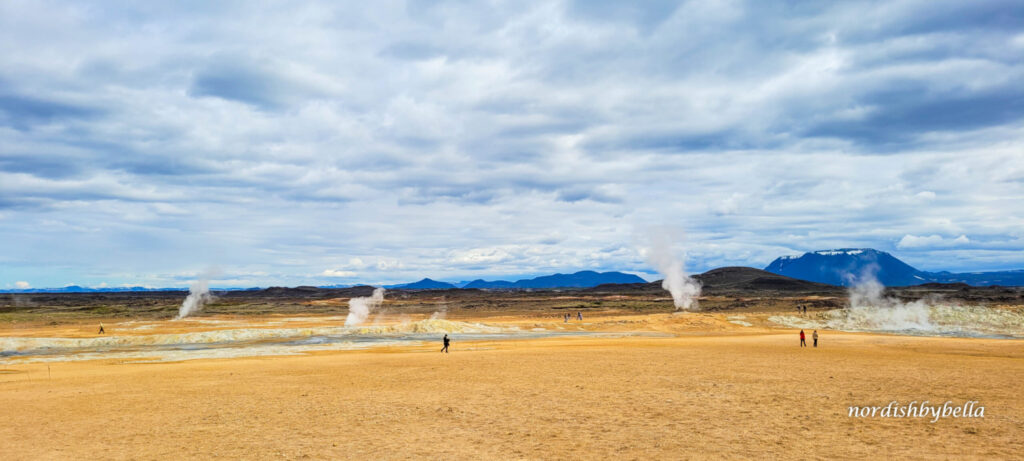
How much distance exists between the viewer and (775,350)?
39.1 metres

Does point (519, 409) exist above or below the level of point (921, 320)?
above

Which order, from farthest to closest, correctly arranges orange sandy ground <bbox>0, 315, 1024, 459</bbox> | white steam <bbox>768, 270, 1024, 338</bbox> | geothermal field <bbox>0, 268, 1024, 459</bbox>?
white steam <bbox>768, 270, 1024, 338</bbox> → geothermal field <bbox>0, 268, 1024, 459</bbox> → orange sandy ground <bbox>0, 315, 1024, 459</bbox>

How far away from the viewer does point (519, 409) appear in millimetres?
18891

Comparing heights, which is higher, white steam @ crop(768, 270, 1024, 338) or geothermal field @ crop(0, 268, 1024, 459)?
geothermal field @ crop(0, 268, 1024, 459)

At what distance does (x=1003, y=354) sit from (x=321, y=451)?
135 feet

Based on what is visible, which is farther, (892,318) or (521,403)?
(892,318)

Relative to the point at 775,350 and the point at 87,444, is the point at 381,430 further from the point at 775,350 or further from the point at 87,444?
the point at 775,350

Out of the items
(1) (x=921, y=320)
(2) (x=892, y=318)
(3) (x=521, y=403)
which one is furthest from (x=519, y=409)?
(1) (x=921, y=320)

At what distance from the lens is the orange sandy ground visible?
559 inches

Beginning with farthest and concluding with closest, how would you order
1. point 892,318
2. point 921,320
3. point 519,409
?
point 892,318 → point 921,320 → point 519,409

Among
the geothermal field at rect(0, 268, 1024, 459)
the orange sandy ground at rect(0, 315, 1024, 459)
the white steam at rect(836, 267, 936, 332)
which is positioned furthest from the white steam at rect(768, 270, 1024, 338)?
the orange sandy ground at rect(0, 315, 1024, 459)

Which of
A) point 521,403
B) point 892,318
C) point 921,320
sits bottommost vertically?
point 921,320

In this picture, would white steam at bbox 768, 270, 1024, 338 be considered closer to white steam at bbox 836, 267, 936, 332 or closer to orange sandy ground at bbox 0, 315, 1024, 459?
white steam at bbox 836, 267, 936, 332

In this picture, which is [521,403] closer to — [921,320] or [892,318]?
[892,318]
